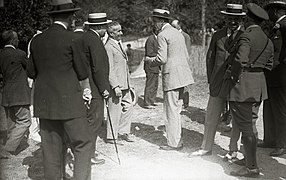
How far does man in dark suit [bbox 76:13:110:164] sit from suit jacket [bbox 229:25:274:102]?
1.54 m

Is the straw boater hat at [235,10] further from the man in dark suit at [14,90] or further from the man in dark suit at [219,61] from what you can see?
the man in dark suit at [14,90]

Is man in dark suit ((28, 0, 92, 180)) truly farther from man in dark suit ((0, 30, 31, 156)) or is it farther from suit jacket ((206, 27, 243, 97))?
suit jacket ((206, 27, 243, 97))

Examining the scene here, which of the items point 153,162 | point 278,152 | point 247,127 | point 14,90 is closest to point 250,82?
point 247,127

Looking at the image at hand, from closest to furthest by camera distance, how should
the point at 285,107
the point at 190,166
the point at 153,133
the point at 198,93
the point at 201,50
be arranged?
the point at 190,166 < the point at 285,107 < the point at 153,133 < the point at 198,93 < the point at 201,50

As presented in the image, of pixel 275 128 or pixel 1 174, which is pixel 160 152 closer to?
pixel 275 128

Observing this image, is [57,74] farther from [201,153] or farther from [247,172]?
[201,153]

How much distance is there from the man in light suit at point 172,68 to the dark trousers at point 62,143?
2086mm

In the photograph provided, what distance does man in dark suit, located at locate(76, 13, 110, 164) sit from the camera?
5324 mm

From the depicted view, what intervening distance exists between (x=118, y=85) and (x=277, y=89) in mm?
2199

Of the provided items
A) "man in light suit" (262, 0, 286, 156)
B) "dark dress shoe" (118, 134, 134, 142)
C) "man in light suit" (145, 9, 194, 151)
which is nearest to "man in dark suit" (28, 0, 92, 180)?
"man in light suit" (145, 9, 194, 151)

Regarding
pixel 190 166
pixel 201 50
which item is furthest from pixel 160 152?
pixel 201 50

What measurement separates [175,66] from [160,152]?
1.23 meters

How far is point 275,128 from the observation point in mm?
6367

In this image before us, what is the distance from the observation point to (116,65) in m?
6.47
